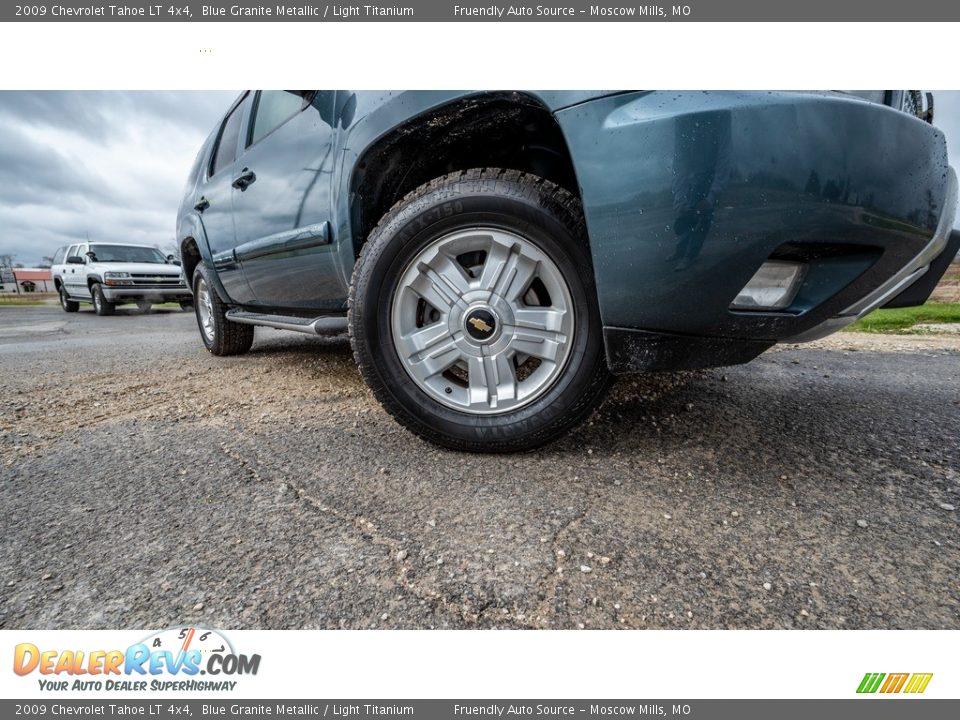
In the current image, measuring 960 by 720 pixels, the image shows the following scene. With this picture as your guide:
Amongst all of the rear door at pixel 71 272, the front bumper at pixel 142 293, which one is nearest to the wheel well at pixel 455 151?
the front bumper at pixel 142 293

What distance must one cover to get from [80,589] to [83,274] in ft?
40.9

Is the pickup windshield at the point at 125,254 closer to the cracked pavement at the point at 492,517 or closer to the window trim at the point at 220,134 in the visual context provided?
the window trim at the point at 220,134

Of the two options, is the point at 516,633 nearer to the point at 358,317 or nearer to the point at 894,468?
the point at 358,317

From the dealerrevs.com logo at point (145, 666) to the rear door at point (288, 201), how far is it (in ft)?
4.70

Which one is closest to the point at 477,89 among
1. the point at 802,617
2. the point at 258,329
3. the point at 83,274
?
the point at 802,617

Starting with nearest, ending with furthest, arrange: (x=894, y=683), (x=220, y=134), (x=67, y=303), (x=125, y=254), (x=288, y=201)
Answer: (x=894, y=683) → (x=288, y=201) → (x=220, y=134) → (x=125, y=254) → (x=67, y=303)

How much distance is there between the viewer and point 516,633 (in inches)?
31.8

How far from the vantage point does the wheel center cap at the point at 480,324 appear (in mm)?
1523

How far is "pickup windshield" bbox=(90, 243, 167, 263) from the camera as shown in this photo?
34.0 ft

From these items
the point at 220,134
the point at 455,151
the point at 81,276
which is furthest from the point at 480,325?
the point at 81,276

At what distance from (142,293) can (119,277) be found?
0.60 m

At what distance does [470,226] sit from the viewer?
151cm

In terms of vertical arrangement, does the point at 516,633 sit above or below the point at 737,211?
below

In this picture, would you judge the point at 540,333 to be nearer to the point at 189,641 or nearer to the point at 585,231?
the point at 585,231
